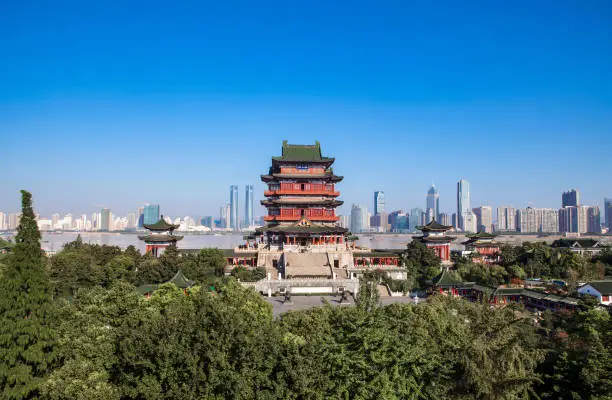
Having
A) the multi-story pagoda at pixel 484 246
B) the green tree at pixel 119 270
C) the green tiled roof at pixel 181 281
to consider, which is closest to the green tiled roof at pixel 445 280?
the green tiled roof at pixel 181 281

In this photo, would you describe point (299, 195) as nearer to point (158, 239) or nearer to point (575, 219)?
point (158, 239)

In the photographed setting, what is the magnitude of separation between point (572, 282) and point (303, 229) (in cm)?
2104

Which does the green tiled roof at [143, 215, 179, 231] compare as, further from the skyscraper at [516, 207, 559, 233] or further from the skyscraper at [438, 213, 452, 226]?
the skyscraper at [438, 213, 452, 226]

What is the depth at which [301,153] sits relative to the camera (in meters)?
45.8

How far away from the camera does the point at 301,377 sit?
39.6ft

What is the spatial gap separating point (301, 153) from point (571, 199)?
145 meters

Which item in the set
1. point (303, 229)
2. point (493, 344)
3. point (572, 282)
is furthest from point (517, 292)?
point (493, 344)

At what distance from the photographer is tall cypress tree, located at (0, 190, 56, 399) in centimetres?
1358

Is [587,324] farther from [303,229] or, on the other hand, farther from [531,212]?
[531,212]

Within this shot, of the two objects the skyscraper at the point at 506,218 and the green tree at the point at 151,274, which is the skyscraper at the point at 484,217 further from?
the green tree at the point at 151,274

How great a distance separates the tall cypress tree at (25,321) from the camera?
44.5 feet

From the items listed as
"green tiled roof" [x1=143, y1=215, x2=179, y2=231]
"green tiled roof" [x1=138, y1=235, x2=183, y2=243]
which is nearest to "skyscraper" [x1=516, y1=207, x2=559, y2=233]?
"green tiled roof" [x1=143, y1=215, x2=179, y2=231]

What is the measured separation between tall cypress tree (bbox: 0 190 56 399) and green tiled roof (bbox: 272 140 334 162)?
30335 mm

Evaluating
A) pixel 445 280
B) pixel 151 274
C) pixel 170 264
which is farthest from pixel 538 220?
pixel 151 274
